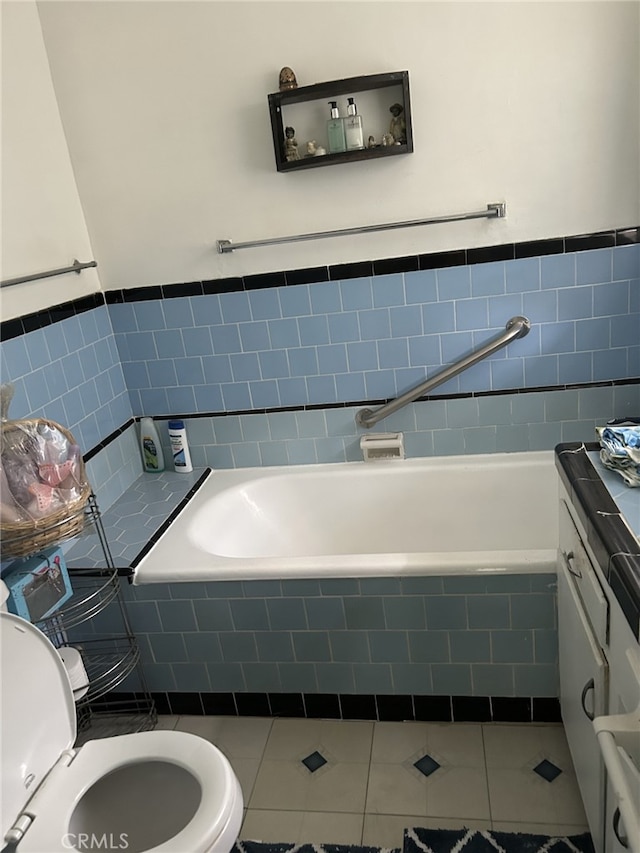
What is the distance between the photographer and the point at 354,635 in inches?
80.4

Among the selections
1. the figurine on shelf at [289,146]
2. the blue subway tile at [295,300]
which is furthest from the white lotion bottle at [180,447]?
the figurine on shelf at [289,146]

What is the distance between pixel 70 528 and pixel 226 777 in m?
0.68

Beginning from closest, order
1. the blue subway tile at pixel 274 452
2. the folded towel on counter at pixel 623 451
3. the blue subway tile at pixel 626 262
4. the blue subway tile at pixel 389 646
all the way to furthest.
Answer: the folded towel on counter at pixel 623 451 → the blue subway tile at pixel 389 646 → the blue subway tile at pixel 626 262 → the blue subway tile at pixel 274 452

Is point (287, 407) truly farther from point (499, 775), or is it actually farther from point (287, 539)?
point (499, 775)

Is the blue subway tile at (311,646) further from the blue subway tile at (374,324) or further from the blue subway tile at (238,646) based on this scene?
the blue subway tile at (374,324)

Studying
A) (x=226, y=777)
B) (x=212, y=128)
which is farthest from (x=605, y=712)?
(x=212, y=128)

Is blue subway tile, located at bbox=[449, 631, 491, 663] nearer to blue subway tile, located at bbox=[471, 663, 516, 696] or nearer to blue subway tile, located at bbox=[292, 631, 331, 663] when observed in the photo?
blue subway tile, located at bbox=[471, 663, 516, 696]

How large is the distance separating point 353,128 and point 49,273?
1107mm

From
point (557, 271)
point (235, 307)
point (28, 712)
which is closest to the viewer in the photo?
point (28, 712)

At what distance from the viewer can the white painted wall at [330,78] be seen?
2.14 metres

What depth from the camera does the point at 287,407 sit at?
2.63 meters

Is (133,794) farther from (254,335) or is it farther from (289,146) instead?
(289,146)

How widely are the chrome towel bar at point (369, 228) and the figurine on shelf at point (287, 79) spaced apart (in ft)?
1.57

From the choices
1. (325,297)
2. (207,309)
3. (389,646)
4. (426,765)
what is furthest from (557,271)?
(426,765)
